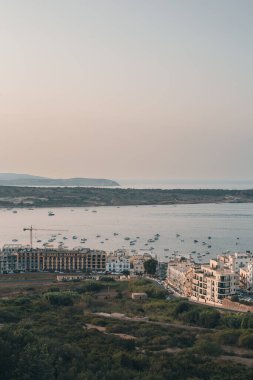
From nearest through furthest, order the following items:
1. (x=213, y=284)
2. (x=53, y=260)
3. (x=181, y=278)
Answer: (x=213, y=284) < (x=181, y=278) < (x=53, y=260)

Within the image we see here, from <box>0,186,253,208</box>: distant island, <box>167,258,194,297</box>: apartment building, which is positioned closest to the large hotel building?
<box>167,258,194,297</box>: apartment building

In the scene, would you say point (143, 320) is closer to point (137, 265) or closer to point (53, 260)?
point (137, 265)

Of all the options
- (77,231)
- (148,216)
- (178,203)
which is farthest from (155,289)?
(178,203)

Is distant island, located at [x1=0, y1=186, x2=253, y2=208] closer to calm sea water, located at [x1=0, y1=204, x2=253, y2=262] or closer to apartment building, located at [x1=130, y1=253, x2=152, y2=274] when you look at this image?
calm sea water, located at [x1=0, y1=204, x2=253, y2=262]

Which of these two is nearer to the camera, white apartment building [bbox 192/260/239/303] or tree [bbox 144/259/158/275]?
Answer: white apartment building [bbox 192/260/239/303]

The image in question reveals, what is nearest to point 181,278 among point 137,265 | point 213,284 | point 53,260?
point 213,284
